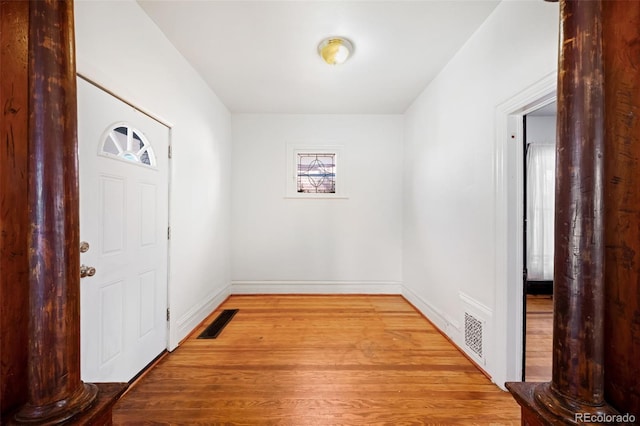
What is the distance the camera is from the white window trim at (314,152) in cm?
360

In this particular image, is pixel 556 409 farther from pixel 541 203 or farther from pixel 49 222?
pixel 541 203

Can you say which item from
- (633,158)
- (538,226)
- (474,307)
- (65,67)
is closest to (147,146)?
(65,67)

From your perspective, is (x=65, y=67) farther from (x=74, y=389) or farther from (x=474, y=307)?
(x=474, y=307)

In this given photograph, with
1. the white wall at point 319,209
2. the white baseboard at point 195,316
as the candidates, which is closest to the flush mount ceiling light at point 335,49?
the white wall at point 319,209

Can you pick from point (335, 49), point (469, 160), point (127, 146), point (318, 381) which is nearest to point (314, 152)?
point (335, 49)

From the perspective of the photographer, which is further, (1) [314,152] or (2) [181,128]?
(1) [314,152]

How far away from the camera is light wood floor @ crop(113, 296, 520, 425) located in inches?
57.4

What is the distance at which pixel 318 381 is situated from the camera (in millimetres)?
1738

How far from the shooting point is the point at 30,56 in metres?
0.64

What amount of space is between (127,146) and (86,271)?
85cm

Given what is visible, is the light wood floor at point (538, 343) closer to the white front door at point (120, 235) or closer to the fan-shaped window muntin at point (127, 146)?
the white front door at point (120, 235)

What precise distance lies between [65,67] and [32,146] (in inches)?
9.3

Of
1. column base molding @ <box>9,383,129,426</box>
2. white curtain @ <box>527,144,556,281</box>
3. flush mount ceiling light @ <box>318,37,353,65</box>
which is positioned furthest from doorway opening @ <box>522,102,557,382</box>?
column base molding @ <box>9,383,129,426</box>

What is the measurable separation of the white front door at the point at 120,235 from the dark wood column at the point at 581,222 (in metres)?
2.06
